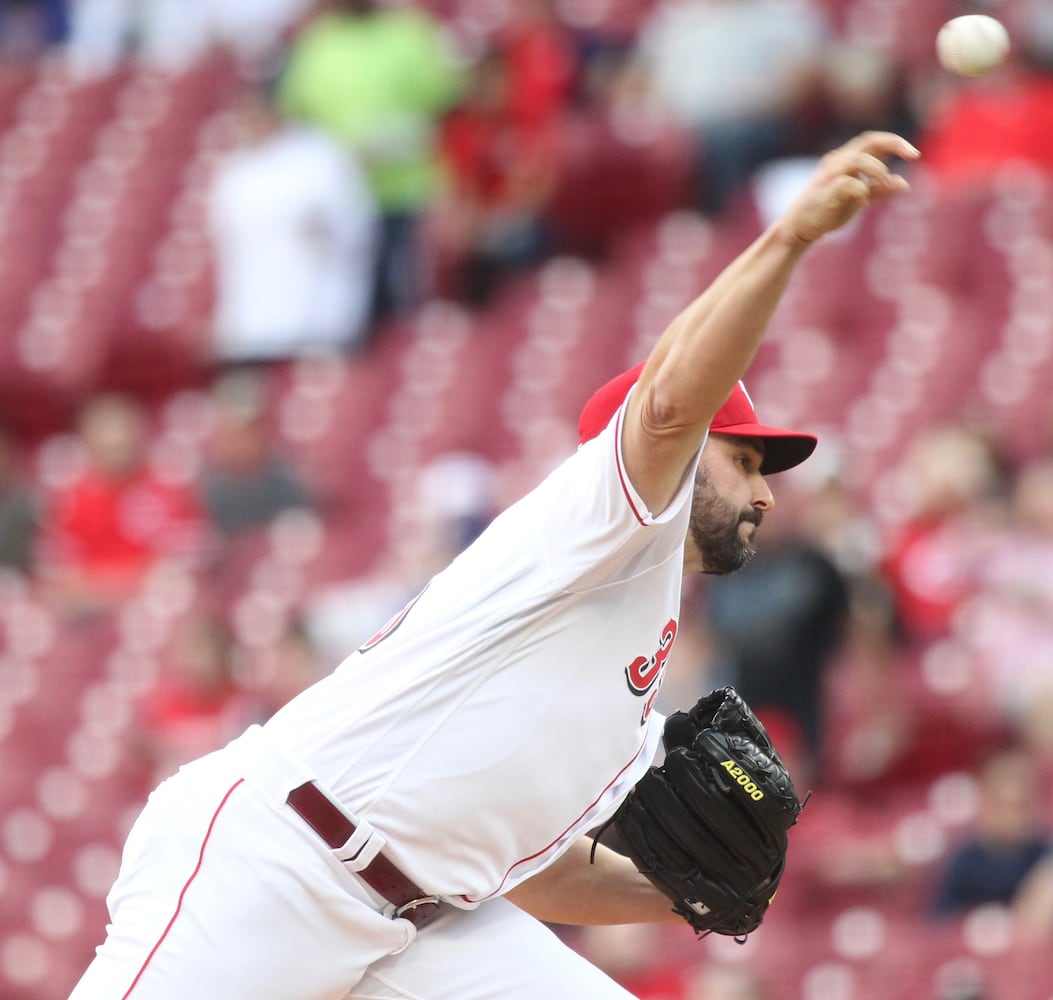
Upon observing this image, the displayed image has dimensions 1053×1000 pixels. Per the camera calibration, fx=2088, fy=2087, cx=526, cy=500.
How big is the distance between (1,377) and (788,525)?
194 inches

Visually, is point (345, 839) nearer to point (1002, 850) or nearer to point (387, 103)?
point (1002, 850)

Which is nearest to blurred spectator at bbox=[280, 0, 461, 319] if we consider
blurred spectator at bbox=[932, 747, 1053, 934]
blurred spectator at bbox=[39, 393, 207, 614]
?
blurred spectator at bbox=[39, 393, 207, 614]

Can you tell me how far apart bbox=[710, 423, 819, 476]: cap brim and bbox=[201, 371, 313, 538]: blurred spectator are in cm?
505

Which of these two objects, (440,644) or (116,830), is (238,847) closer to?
(440,644)

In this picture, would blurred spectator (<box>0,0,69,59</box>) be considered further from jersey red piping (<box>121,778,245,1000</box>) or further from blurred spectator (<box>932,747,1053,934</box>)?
jersey red piping (<box>121,778,245,1000</box>)

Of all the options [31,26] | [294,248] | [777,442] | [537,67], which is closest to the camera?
[777,442]

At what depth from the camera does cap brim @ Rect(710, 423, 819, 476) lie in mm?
3068

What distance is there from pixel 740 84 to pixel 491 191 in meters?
1.17

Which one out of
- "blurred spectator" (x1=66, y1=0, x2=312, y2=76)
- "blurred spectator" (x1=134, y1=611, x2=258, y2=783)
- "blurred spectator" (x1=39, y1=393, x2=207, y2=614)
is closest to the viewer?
"blurred spectator" (x1=134, y1=611, x2=258, y2=783)

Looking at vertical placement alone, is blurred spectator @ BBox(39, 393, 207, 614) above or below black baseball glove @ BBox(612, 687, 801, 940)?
below

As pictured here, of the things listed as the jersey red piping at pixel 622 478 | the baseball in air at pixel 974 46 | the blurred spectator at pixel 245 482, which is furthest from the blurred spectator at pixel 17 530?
the baseball in air at pixel 974 46

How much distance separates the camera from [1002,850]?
5.52m

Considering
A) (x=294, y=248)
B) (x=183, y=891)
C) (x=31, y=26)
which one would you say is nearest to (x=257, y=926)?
(x=183, y=891)

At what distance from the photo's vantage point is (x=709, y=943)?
18.4 ft
